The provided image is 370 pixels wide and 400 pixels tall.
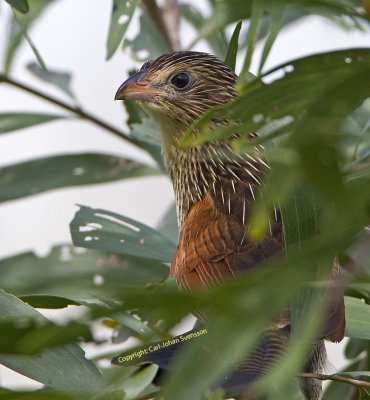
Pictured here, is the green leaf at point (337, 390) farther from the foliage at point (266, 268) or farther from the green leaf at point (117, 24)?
the green leaf at point (117, 24)

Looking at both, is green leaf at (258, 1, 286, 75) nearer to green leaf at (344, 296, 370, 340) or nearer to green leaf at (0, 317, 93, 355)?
green leaf at (0, 317, 93, 355)

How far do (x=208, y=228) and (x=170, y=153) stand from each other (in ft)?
2.61

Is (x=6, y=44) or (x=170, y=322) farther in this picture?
(x=6, y=44)

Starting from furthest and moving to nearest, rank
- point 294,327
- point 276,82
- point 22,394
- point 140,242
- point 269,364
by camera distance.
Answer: point 140,242 → point 269,364 → point 294,327 → point 276,82 → point 22,394

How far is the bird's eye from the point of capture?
3.61 metres

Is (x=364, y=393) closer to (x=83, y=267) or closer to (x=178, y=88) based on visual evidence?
(x=83, y=267)

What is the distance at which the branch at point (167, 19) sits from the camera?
422 cm

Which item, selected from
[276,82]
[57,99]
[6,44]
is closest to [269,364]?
[276,82]

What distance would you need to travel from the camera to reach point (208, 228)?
2846 mm

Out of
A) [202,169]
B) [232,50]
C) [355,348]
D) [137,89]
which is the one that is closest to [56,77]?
[137,89]

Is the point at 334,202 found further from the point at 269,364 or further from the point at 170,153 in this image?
the point at 170,153

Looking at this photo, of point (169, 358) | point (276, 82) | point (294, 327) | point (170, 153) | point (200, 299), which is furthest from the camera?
point (170, 153)

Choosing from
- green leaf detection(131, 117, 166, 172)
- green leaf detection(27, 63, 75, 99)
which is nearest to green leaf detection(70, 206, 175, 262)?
green leaf detection(131, 117, 166, 172)

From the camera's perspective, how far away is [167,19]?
4523mm
